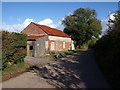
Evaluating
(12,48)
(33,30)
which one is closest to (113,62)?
(12,48)

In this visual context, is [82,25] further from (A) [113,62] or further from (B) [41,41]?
(A) [113,62]

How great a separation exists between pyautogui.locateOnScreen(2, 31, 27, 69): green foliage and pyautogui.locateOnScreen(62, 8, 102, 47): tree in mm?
51038

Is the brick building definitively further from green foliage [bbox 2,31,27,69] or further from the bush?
the bush

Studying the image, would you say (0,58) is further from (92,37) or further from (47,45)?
(92,37)

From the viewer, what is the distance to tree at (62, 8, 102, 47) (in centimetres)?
7106

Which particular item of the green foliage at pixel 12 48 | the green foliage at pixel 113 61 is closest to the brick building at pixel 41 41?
the green foliage at pixel 12 48

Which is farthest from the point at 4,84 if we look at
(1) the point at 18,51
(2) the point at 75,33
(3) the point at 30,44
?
(2) the point at 75,33

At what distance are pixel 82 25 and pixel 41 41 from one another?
33.5 m

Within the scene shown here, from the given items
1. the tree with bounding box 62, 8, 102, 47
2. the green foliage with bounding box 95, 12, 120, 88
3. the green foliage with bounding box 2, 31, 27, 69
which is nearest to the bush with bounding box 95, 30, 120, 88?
the green foliage with bounding box 95, 12, 120, 88

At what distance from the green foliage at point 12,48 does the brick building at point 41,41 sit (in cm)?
1575

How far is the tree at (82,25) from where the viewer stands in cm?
7106

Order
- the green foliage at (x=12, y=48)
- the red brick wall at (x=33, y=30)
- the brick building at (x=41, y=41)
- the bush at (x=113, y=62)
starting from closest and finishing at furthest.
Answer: the bush at (x=113, y=62), the green foliage at (x=12, y=48), the brick building at (x=41, y=41), the red brick wall at (x=33, y=30)

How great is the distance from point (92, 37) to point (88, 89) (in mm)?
64109

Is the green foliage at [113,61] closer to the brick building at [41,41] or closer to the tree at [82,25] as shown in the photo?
the brick building at [41,41]
